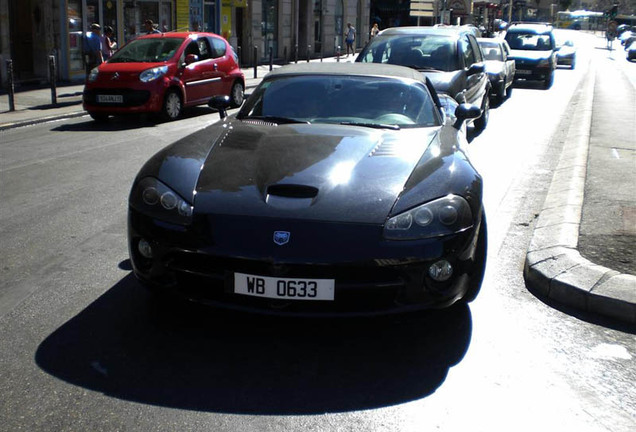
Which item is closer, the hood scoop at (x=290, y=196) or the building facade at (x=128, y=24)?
the hood scoop at (x=290, y=196)

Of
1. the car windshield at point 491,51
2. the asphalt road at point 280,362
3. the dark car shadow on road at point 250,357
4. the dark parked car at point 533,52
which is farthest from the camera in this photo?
the dark parked car at point 533,52

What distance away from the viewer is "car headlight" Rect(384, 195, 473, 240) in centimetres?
384

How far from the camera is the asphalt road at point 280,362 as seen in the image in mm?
3283

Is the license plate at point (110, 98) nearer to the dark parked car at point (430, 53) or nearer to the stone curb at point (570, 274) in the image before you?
the dark parked car at point (430, 53)

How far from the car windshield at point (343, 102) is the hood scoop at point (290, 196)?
4.53 feet

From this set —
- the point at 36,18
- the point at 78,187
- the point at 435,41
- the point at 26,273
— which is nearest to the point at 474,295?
the point at 26,273

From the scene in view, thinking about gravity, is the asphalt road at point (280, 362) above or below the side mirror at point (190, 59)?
below

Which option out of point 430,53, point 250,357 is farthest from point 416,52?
point 250,357

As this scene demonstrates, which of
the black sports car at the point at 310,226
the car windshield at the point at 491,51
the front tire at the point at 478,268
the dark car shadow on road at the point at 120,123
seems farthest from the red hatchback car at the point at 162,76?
the front tire at the point at 478,268

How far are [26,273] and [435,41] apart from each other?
9011 mm

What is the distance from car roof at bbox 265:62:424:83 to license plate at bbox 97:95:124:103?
26.9ft

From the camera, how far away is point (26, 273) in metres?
5.12

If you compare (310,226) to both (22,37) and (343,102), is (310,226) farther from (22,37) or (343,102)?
(22,37)

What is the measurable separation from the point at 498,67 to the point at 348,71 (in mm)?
13349
